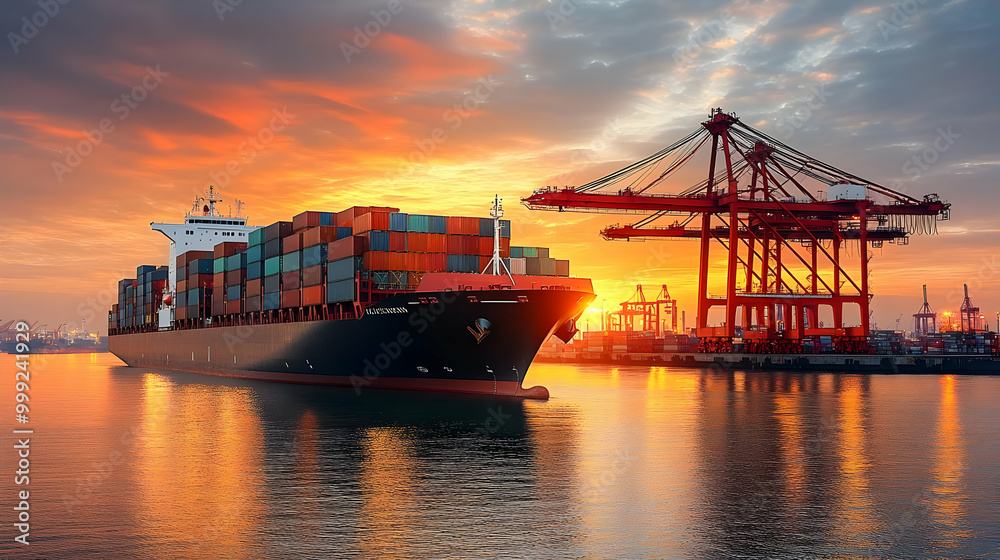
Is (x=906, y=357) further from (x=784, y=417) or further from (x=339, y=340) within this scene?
(x=339, y=340)

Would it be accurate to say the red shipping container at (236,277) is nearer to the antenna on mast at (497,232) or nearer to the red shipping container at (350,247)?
the red shipping container at (350,247)

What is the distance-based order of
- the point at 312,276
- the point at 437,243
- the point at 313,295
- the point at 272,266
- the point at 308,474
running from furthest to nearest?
the point at 272,266 < the point at 312,276 < the point at 313,295 < the point at 437,243 < the point at 308,474

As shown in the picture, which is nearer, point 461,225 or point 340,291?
point 340,291

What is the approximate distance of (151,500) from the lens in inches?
603

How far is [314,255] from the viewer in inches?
1843

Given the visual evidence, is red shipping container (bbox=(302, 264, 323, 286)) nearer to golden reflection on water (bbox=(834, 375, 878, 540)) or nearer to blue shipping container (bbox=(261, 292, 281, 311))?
blue shipping container (bbox=(261, 292, 281, 311))

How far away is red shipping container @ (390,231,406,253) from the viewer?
4184 cm

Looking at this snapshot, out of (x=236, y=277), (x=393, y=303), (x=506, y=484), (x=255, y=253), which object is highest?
(x=255, y=253)

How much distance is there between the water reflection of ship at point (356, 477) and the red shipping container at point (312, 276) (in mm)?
13266

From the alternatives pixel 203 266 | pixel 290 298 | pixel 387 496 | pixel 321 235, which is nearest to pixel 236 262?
pixel 203 266

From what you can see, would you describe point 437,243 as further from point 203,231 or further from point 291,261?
point 203,231

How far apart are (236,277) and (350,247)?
70.7 feet

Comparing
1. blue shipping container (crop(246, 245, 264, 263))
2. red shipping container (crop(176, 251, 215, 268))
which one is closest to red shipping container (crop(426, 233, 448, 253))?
blue shipping container (crop(246, 245, 264, 263))

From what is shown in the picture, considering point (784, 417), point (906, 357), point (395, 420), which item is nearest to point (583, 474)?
point (395, 420)
